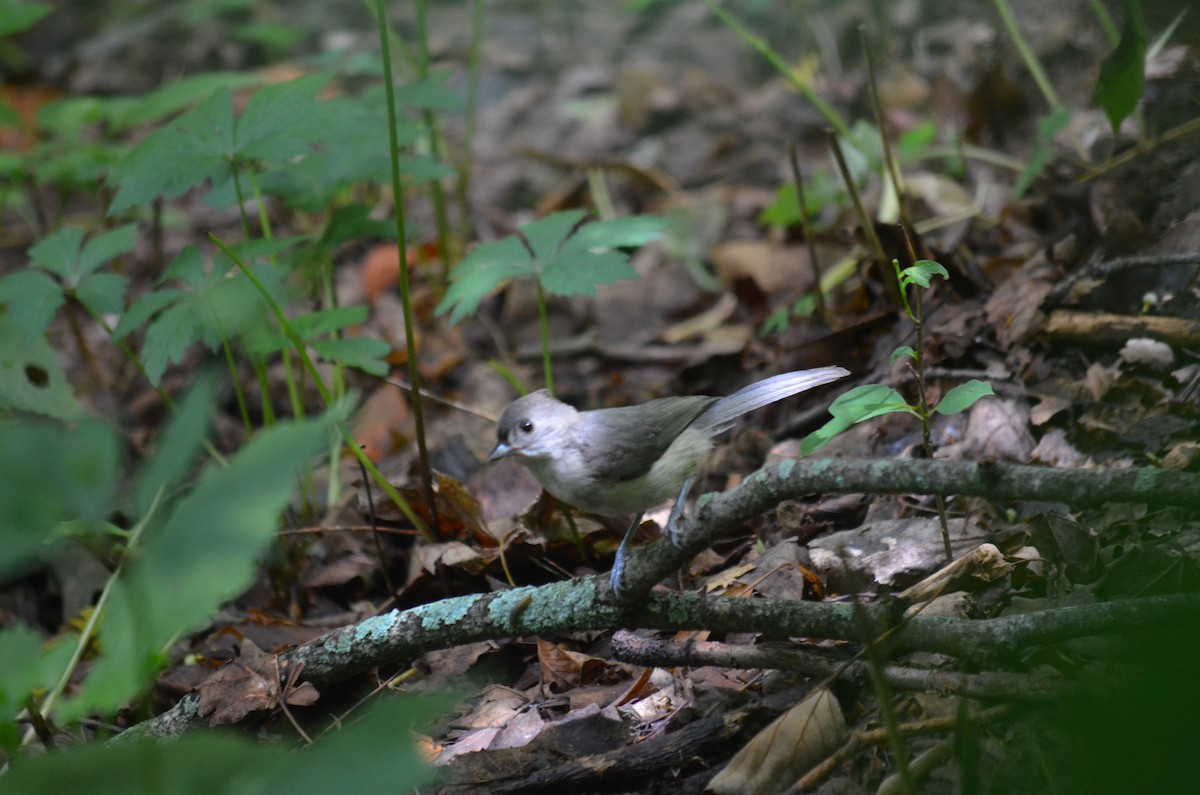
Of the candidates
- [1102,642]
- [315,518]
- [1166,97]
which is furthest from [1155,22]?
[315,518]

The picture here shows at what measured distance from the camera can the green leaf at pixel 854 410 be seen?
241 cm

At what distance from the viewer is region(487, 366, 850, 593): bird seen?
3.06m

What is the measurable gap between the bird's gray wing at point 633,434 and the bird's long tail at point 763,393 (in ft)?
0.23

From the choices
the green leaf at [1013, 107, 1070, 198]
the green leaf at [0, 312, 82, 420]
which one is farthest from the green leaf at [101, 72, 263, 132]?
the green leaf at [1013, 107, 1070, 198]

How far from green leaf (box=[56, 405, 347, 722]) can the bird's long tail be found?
5.79 feet

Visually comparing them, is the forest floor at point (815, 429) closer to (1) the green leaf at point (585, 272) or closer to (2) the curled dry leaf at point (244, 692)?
(2) the curled dry leaf at point (244, 692)

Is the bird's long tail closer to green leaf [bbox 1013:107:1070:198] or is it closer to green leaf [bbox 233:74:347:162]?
green leaf [bbox 1013:107:1070:198]

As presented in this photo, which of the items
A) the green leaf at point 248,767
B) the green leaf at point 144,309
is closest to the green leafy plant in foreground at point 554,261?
the green leaf at point 144,309

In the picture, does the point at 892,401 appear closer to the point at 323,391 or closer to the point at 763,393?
the point at 763,393

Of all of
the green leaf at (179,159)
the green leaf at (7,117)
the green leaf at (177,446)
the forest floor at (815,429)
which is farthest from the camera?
the green leaf at (7,117)

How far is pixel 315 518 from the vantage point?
404 centimetres

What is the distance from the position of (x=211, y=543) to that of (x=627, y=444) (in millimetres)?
1892

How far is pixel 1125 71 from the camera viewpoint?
306 centimetres

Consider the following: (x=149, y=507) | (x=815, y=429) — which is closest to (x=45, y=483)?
(x=149, y=507)
